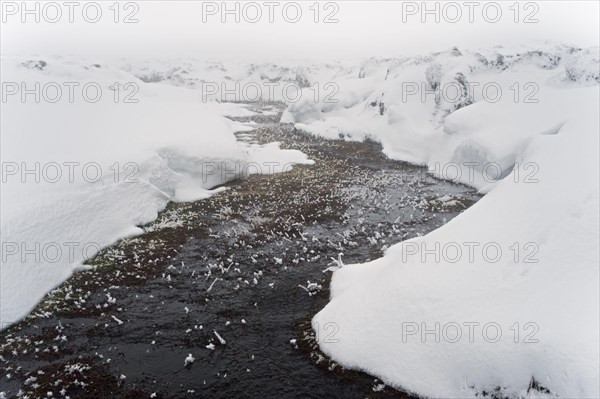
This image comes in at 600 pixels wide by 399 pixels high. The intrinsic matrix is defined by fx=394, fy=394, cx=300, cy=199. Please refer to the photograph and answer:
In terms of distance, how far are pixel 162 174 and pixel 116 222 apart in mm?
5576

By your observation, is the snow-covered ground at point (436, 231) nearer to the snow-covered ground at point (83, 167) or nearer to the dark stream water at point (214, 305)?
the snow-covered ground at point (83, 167)

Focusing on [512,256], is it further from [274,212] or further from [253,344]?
[274,212]

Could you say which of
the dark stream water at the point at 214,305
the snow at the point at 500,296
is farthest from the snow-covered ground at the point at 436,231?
the dark stream water at the point at 214,305

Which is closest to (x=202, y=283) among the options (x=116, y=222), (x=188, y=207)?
(x=116, y=222)

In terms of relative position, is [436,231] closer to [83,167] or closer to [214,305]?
[214,305]

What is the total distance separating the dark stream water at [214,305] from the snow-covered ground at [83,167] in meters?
1.07

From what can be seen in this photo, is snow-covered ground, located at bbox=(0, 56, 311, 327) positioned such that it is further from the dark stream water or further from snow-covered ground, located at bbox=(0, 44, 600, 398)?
the dark stream water

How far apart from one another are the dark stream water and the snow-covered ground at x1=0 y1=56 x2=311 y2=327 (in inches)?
42.2

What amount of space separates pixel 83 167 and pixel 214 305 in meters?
11.9

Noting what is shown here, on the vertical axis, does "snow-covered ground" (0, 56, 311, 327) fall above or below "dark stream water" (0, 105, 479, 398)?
above

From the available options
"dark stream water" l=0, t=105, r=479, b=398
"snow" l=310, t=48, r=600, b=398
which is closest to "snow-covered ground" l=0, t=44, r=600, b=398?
"snow" l=310, t=48, r=600, b=398

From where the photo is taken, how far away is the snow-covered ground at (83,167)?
15055 millimetres

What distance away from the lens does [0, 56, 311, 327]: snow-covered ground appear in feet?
49.4

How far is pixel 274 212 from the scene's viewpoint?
72.8 feet
